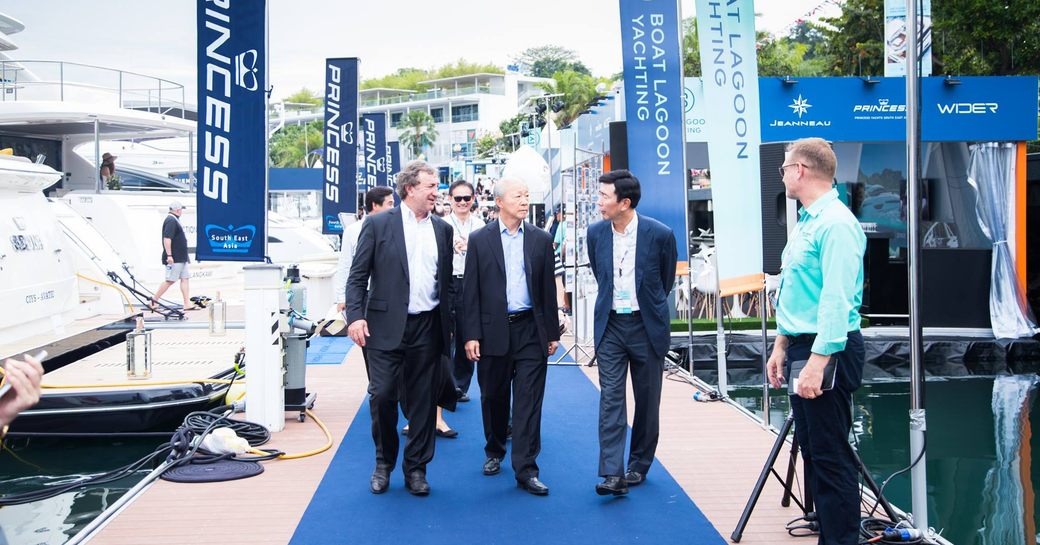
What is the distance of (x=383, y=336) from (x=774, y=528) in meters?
2.37

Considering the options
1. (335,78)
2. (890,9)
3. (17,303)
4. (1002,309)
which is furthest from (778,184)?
(890,9)

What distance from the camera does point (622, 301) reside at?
5434mm

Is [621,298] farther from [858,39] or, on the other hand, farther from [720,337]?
[858,39]

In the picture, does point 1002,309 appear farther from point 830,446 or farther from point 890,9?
point 830,446

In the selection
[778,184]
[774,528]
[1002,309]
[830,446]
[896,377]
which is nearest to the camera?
[830,446]

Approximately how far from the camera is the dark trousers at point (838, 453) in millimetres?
3826

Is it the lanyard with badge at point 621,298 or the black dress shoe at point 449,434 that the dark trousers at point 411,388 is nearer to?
the lanyard with badge at point 621,298

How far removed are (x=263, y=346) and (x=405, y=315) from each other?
1912mm

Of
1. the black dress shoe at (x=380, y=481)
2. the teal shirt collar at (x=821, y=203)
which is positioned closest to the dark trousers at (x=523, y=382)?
the black dress shoe at (x=380, y=481)

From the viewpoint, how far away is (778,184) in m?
5.99

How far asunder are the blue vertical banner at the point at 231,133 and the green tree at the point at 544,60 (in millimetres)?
147063

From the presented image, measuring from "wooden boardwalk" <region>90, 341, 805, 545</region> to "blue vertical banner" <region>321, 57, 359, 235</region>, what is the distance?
8056 millimetres

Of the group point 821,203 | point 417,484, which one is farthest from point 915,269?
point 417,484

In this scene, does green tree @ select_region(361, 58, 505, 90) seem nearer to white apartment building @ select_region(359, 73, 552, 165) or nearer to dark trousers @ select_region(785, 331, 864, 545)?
white apartment building @ select_region(359, 73, 552, 165)
